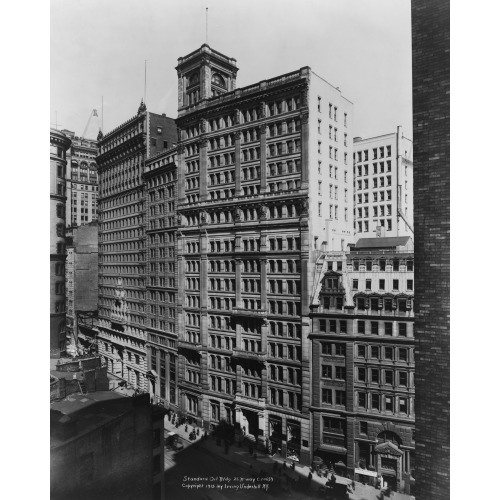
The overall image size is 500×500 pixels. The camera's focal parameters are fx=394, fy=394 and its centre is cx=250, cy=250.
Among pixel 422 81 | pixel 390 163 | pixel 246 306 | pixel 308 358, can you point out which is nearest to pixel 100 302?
pixel 246 306

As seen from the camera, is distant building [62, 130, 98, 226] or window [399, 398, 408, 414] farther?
distant building [62, 130, 98, 226]

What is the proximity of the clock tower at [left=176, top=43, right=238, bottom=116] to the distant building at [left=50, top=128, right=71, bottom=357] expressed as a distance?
8550 mm

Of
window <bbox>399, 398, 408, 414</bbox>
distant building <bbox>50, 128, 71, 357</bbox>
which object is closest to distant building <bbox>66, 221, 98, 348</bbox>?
distant building <bbox>50, 128, 71, 357</bbox>

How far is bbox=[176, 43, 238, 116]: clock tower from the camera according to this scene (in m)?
23.0

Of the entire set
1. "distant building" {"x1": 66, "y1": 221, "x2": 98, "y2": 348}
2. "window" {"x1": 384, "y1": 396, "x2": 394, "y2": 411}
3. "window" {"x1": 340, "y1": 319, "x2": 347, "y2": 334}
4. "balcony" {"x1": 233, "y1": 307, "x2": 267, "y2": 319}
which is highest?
"distant building" {"x1": 66, "y1": 221, "x2": 98, "y2": 348}

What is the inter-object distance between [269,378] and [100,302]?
15329 mm

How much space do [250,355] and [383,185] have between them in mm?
16578

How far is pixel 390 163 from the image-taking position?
23.1 meters

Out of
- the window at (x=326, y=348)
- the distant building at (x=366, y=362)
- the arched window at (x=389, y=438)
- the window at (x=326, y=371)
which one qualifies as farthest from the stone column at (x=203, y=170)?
the arched window at (x=389, y=438)

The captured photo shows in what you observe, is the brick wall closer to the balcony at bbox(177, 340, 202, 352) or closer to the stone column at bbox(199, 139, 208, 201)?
the stone column at bbox(199, 139, 208, 201)

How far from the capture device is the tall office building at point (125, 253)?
30.8m

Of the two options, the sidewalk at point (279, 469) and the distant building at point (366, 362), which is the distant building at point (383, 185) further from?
the sidewalk at point (279, 469)

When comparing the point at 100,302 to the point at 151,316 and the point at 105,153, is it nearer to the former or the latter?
the point at 151,316

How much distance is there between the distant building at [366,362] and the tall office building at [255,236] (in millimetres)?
1285
